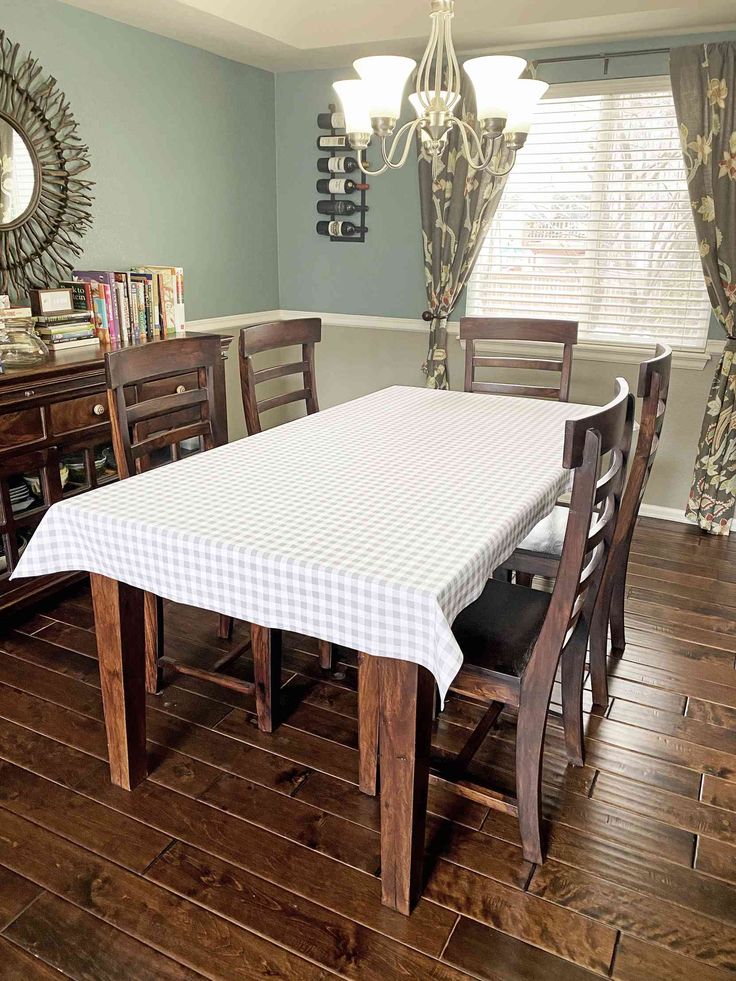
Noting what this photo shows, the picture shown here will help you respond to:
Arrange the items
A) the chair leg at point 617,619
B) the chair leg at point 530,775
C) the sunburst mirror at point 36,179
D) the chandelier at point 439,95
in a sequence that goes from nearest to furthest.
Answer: the chair leg at point 530,775 < the chandelier at point 439,95 < the chair leg at point 617,619 < the sunburst mirror at point 36,179

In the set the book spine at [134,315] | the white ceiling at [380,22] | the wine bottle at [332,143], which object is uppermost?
the white ceiling at [380,22]

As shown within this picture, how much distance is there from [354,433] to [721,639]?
1.53m

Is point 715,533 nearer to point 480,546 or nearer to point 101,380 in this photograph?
point 480,546

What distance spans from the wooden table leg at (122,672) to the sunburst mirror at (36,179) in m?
1.86

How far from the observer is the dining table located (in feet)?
4.60

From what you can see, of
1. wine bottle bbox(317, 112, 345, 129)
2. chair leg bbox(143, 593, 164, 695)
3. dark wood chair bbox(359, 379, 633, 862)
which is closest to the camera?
dark wood chair bbox(359, 379, 633, 862)

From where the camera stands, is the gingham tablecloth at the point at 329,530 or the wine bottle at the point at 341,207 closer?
the gingham tablecloth at the point at 329,530

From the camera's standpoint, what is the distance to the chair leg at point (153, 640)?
2.29 meters

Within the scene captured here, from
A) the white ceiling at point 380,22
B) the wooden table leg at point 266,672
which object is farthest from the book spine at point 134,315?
the wooden table leg at point 266,672

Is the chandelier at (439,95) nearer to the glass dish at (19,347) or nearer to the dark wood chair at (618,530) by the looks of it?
the dark wood chair at (618,530)

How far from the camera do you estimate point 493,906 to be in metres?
1.64

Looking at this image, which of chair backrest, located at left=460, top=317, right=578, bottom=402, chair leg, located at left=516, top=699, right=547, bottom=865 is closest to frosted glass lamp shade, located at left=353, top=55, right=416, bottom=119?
chair backrest, located at left=460, top=317, right=578, bottom=402

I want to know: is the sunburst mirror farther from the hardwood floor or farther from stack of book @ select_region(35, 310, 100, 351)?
the hardwood floor

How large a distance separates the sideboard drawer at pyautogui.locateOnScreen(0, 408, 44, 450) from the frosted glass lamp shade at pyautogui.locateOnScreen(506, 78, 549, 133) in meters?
1.81
